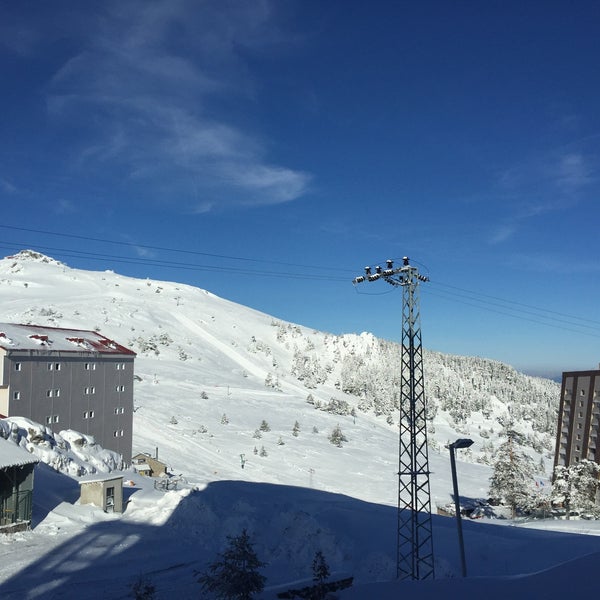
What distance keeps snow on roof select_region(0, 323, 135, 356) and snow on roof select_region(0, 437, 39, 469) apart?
53.6 feet

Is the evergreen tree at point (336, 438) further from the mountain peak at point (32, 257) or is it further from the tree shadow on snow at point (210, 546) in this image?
the mountain peak at point (32, 257)

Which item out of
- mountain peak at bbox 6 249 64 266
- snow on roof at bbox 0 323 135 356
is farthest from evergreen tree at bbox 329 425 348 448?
mountain peak at bbox 6 249 64 266

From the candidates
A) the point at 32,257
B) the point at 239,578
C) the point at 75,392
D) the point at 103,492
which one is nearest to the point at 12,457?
the point at 103,492

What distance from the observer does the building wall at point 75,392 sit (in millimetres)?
37562

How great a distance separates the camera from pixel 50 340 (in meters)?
Answer: 42.0

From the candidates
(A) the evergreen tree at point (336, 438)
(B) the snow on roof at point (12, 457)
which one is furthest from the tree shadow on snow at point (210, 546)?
(A) the evergreen tree at point (336, 438)

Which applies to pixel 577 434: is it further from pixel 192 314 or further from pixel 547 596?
pixel 192 314

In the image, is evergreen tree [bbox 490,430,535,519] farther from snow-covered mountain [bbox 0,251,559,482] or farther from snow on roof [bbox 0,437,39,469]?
snow on roof [bbox 0,437,39,469]

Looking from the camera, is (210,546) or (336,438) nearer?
(210,546)

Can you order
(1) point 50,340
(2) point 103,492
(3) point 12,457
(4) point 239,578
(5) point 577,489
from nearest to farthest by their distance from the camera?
(4) point 239,578 → (3) point 12,457 → (2) point 103,492 → (1) point 50,340 → (5) point 577,489

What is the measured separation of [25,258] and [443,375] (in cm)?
14869

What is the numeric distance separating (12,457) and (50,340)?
22187 mm

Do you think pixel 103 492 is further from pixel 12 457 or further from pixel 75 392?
pixel 75 392

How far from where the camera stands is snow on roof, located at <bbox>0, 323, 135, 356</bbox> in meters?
38.3
